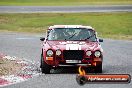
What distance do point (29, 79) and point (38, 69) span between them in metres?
2.57

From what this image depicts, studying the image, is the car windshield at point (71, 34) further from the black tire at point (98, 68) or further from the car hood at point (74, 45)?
the black tire at point (98, 68)

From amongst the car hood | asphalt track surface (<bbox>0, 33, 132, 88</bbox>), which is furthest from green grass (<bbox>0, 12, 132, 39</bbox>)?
the car hood

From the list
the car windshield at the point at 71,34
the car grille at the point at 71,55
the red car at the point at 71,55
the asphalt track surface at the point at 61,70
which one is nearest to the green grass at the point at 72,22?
the asphalt track surface at the point at 61,70

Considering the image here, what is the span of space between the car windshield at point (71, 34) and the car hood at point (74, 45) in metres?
0.52

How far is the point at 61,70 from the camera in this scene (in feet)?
56.7

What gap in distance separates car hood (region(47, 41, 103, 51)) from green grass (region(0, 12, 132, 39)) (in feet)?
57.0

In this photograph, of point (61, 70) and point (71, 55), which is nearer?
point (71, 55)

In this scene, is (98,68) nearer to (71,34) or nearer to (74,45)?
(74,45)

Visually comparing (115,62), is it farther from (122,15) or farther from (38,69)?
(122,15)

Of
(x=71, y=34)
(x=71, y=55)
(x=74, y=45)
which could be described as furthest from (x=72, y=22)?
(x=71, y=55)

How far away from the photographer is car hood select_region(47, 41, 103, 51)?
1625 centimetres

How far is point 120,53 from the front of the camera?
23.5 metres

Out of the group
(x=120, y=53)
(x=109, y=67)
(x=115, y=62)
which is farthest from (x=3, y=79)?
A: (x=120, y=53)

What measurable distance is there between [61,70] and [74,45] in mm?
1302
